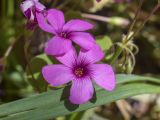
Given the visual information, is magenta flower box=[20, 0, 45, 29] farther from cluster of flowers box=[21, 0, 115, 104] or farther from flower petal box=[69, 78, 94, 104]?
flower petal box=[69, 78, 94, 104]

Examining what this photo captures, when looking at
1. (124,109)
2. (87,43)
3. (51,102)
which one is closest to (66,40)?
(87,43)

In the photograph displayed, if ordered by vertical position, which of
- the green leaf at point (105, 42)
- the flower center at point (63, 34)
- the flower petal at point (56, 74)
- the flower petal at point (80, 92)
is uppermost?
the flower center at point (63, 34)

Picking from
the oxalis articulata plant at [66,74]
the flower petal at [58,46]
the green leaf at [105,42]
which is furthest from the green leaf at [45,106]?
the green leaf at [105,42]

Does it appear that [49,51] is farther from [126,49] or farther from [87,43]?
[126,49]

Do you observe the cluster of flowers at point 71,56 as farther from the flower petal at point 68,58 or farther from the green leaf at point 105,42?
the green leaf at point 105,42

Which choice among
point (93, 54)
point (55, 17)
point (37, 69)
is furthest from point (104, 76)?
point (37, 69)

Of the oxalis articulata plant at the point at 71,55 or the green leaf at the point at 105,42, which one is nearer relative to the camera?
the oxalis articulata plant at the point at 71,55

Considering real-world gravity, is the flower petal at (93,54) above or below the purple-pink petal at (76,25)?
below
